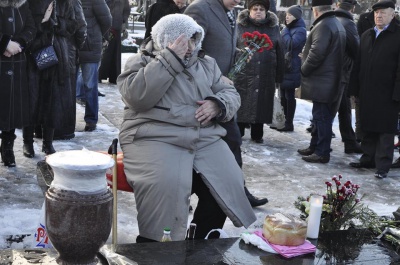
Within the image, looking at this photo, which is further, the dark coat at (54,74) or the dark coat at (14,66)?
the dark coat at (54,74)

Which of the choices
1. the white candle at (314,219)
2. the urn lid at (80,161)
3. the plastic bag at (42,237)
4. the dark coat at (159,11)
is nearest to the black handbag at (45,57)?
the dark coat at (159,11)

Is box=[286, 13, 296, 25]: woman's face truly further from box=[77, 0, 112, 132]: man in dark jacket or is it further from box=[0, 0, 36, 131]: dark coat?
box=[0, 0, 36, 131]: dark coat

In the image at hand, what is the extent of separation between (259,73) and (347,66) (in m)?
1.02

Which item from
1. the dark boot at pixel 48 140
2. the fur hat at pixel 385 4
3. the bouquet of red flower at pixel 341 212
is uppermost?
the fur hat at pixel 385 4

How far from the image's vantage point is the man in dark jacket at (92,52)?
8.36 m

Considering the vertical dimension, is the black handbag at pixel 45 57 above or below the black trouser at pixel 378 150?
above

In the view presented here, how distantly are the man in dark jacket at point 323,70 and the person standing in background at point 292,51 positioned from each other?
1461 mm

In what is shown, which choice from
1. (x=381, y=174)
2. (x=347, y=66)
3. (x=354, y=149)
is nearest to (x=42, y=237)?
(x=381, y=174)

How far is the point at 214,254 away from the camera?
3619mm

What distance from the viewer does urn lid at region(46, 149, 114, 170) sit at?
2.90m

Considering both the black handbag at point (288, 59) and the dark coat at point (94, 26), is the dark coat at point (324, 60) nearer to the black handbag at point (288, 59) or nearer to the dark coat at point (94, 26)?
the black handbag at point (288, 59)

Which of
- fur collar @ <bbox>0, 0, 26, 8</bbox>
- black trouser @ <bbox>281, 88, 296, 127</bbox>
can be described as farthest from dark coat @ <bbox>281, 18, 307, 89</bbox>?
fur collar @ <bbox>0, 0, 26, 8</bbox>

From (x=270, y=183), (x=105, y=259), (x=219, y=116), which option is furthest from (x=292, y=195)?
(x=105, y=259)

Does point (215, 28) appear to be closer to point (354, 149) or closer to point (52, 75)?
point (52, 75)
